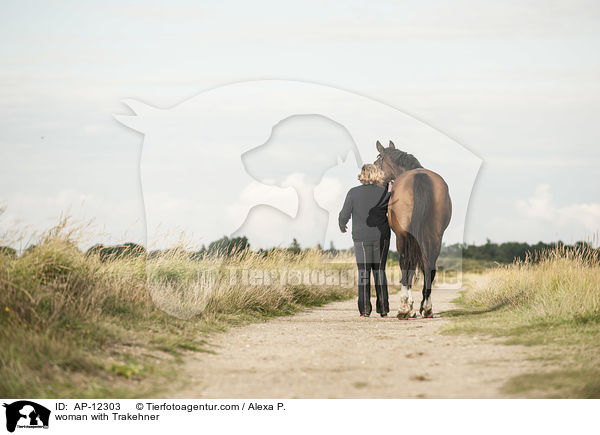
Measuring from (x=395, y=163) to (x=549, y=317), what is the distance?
13.4ft

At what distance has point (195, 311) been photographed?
10.7m

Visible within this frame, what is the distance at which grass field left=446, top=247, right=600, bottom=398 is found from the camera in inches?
247

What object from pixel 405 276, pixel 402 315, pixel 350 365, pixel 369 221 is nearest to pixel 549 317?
pixel 405 276

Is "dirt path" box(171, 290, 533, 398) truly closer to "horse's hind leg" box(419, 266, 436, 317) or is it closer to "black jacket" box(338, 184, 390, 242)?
"horse's hind leg" box(419, 266, 436, 317)

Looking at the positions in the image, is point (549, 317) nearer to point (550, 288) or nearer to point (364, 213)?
point (550, 288)

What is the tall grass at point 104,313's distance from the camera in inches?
248

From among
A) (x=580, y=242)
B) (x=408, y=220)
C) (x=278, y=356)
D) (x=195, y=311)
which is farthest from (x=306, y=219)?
(x=580, y=242)

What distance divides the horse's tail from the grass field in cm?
130

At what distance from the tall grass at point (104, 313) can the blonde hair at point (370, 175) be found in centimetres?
310

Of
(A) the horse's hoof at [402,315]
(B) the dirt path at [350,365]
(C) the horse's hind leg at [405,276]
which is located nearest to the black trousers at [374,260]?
(C) the horse's hind leg at [405,276]

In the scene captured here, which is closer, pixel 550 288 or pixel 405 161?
pixel 550 288

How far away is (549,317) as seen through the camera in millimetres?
10180

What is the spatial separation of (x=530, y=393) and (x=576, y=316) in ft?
14.7

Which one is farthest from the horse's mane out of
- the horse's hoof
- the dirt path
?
the dirt path
